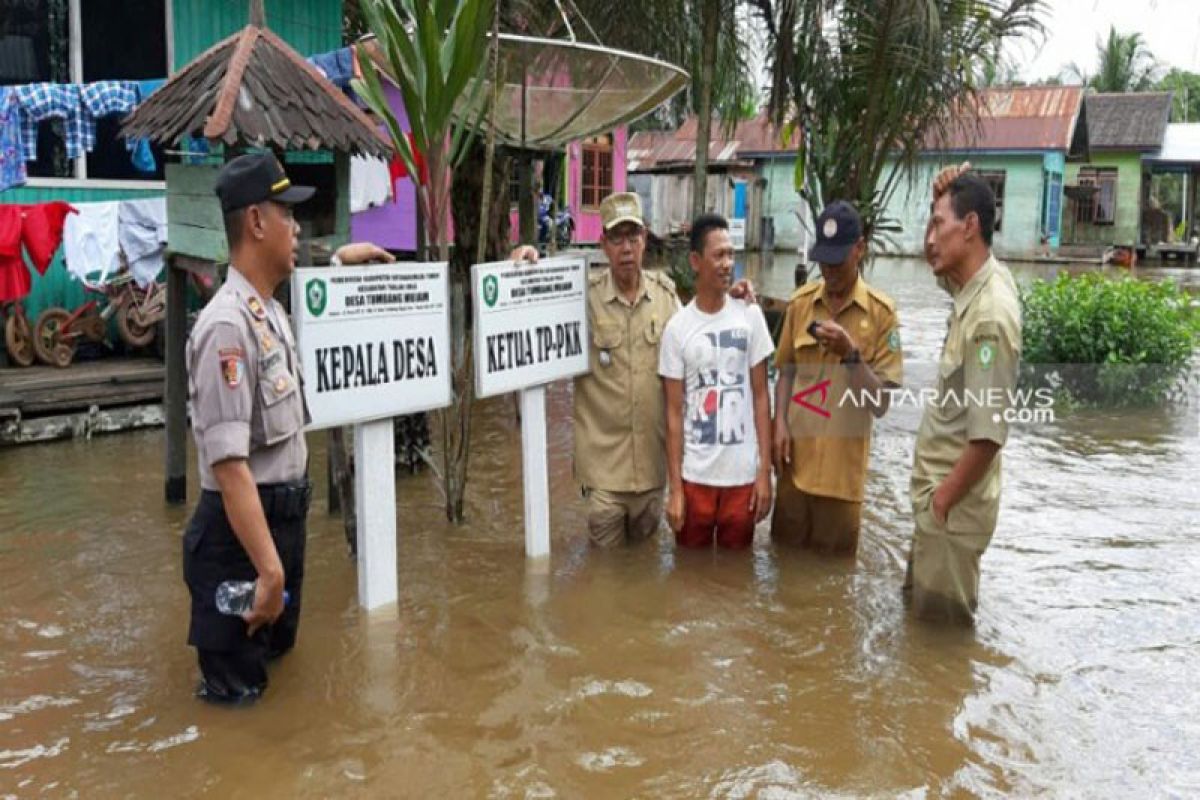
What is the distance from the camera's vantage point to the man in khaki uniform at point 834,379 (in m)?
4.76

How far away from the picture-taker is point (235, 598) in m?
3.33

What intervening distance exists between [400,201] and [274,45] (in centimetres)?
873

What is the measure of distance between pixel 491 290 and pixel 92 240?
5.16m

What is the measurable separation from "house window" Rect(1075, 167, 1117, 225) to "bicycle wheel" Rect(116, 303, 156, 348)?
103ft

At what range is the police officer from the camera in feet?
10.4

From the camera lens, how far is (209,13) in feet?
30.9

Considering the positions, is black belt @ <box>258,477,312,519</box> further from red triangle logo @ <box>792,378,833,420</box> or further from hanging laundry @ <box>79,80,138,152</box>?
hanging laundry @ <box>79,80,138,152</box>

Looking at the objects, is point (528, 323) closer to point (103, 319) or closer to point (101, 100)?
point (101, 100)

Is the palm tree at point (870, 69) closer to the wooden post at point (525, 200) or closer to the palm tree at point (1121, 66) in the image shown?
the wooden post at point (525, 200)

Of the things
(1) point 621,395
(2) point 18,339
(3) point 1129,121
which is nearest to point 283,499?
(1) point 621,395

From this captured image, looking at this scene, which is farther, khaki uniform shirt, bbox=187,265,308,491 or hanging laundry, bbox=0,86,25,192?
hanging laundry, bbox=0,86,25,192

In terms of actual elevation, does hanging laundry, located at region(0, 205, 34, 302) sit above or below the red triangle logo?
above

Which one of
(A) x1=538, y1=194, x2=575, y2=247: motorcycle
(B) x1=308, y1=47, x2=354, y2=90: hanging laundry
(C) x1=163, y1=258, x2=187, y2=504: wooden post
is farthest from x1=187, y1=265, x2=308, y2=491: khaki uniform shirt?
(A) x1=538, y1=194, x2=575, y2=247: motorcycle

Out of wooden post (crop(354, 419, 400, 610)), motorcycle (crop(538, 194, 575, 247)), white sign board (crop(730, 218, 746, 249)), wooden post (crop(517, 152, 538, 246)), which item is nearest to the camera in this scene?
wooden post (crop(354, 419, 400, 610))
